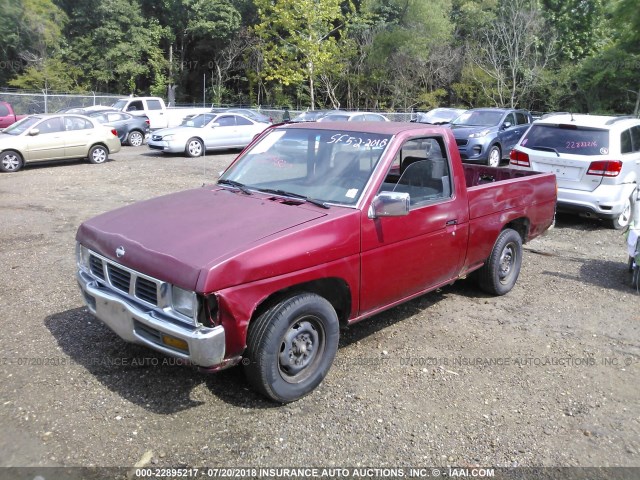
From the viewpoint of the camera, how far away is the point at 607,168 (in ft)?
28.3

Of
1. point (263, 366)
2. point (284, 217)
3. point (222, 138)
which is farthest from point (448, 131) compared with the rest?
point (222, 138)

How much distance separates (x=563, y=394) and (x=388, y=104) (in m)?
34.9

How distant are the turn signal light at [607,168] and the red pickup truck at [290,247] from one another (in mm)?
4015

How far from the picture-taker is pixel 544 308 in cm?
581

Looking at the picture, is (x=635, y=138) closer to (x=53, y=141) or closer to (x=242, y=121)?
(x=242, y=121)

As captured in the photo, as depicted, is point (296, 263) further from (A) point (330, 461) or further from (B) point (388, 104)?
(B) point (388, 104)

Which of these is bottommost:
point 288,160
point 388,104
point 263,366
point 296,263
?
point 263,366

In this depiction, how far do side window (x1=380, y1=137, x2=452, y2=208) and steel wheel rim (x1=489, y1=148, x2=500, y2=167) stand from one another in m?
10.4

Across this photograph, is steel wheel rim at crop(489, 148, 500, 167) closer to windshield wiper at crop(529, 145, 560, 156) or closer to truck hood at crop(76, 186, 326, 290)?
windshield wiper at crop(529, 145, 560, 156)

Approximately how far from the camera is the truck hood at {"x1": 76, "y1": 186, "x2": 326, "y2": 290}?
11.3ft

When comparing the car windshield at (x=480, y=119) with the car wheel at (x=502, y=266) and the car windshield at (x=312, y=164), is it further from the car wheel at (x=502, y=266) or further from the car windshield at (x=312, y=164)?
the car windshield at (x=312, y=164)

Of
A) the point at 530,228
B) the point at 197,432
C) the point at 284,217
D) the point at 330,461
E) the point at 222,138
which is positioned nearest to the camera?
the point at 330,461

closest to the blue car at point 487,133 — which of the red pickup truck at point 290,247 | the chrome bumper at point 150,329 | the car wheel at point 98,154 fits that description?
the red pickup truck at point 290,247

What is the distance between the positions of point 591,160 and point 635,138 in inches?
53.0
